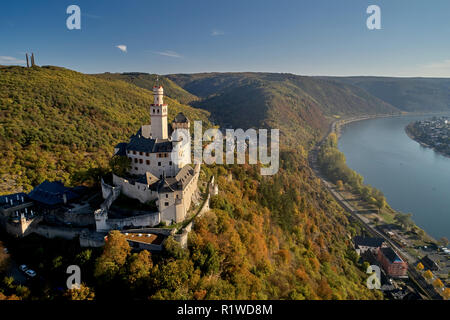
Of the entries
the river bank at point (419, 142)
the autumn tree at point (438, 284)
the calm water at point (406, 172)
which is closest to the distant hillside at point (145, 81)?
the calm water at point (406, 172)

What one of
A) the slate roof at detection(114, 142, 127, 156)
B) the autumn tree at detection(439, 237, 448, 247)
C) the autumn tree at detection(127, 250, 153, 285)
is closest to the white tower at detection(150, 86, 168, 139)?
the slate roof at detection(114, 142, 127, 156)

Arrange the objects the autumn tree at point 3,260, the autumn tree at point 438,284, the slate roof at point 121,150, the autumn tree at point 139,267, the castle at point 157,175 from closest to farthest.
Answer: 1. the autumn tree at point 139,267
2. the autumn tree at point 3,260
3. the castle at point 157,175
4. the slate roof at point 121,150
5. the autumn tree at point 438,284

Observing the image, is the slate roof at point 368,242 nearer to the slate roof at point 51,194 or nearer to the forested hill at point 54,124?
the forested hill at point 54,124

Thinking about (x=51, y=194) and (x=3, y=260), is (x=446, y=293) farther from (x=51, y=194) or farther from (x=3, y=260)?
(x=3, y=260)

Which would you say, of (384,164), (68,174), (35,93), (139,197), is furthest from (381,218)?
(35,93)

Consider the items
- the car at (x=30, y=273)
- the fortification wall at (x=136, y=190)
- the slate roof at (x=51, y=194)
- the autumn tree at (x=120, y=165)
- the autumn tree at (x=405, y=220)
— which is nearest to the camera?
the car at (x=30, y=273)

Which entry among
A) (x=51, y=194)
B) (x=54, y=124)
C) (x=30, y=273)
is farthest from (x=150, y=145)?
(x=54, y=124)

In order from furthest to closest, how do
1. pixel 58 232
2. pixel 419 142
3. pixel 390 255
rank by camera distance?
pixel 419 142
pixel 390 255
pixel 58 232
